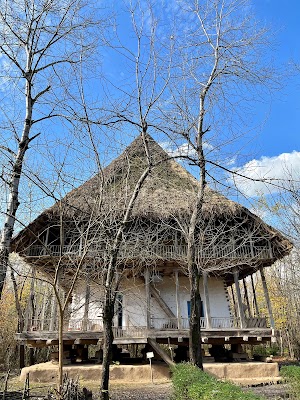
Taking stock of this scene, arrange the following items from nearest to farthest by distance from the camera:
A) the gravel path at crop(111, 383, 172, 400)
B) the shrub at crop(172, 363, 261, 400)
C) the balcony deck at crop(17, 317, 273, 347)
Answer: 1. the shrub at crop(172, 363, 261, 400)
2. the gravel path at crop(111, 383, 172, 400)
3. the balcony deck at crop(17, 317, 273, 347)

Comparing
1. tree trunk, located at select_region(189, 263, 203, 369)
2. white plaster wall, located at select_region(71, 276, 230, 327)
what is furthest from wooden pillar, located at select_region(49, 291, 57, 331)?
tree trunk, located at select_region(189, 263, 203, 369)

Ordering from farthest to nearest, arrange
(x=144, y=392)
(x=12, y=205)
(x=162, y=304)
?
1. (x=162, y=304)
2. (x=144, y=392)
3. (x=12, y=205)

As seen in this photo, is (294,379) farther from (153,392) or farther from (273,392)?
(153,392)

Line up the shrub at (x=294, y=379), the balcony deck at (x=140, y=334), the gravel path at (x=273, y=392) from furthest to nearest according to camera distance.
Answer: the balcony deck at (x=140, y=334)
the gravel path at (x=273, y=392)
the shrub at (x=294, y=379)

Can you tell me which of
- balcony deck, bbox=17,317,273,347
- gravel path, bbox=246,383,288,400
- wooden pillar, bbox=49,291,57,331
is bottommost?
gravel path, bbox=246,383,288,400

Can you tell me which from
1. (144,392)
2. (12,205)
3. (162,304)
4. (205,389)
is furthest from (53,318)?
(205,389)

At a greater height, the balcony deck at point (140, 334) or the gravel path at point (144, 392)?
the balcony deck at point (140, 334)

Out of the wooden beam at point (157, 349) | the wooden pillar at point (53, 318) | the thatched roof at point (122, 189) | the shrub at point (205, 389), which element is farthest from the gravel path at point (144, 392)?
the thatched roof at point (122, 189)

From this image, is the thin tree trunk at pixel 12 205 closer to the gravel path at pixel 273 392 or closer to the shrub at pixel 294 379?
the shrub at pixel 294 379

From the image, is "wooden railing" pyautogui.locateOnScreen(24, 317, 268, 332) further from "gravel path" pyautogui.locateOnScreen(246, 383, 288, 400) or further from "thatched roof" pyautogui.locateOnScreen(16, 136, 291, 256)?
"thatched roof" pyautogui.locateOnScreen(16, 136, 291, 256)

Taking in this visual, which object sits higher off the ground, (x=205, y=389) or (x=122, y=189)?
(x=122, y=189)

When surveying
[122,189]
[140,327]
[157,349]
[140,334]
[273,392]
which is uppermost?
[122,189]

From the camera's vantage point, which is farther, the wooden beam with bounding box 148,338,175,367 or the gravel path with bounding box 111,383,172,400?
the wooden beam with bounding box 148,338,175,367

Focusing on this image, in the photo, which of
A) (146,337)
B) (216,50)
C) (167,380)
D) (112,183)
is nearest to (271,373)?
(167,380)
